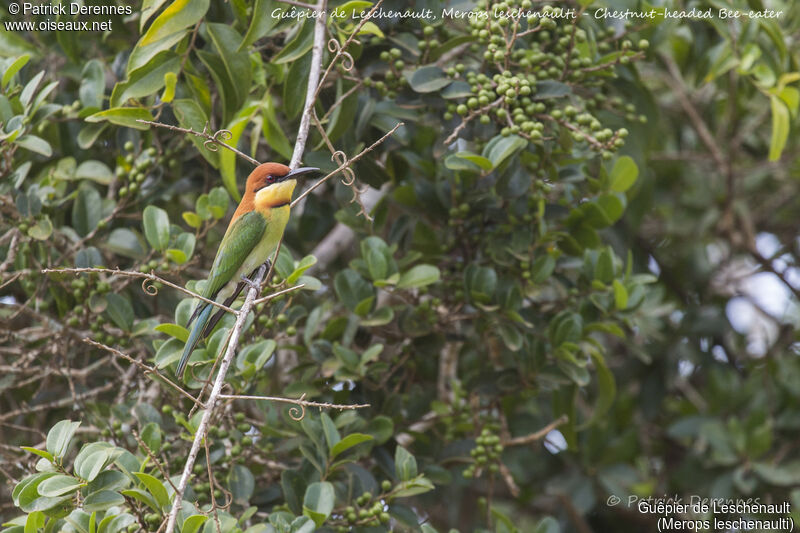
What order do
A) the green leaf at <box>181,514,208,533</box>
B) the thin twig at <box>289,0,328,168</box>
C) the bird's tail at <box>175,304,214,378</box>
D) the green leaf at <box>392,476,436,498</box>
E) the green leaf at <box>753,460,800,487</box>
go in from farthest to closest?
the green leaf at <box>753,460,800,487</box>, the green leaf at <box>392,476,436,498</box>, the bird's tail at <box>175,304,214,378</box>, the thin twig at <box>289,0,328,168</box>, the green leaf at <box>181,514,208,533</box>

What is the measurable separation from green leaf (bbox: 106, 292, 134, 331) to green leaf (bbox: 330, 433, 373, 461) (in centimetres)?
72

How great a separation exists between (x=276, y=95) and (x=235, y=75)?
0.46 meters

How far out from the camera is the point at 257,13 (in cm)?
218

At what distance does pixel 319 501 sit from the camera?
2.01m

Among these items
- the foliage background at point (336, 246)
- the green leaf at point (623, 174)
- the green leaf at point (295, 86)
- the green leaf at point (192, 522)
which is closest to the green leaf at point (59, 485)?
the foliage background at point (336, 246)

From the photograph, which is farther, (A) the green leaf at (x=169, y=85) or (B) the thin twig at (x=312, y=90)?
(A) the green leaf at (x=169, y=85)

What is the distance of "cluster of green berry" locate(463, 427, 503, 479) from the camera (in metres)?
2.48

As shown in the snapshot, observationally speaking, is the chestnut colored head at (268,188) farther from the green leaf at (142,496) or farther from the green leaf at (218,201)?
the green leaf at (142,496)

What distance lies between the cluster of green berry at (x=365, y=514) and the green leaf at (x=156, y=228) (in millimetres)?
899

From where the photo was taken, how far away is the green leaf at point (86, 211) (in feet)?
8.16

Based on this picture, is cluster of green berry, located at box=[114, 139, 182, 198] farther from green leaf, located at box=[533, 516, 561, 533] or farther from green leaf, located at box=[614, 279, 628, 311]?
green leaf, located at box=[533, 516, 561, 533]

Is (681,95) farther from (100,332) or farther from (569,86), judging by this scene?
(100,332)

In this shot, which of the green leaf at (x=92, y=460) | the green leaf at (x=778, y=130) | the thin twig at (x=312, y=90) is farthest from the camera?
the green leaf at (x=778, y=130)

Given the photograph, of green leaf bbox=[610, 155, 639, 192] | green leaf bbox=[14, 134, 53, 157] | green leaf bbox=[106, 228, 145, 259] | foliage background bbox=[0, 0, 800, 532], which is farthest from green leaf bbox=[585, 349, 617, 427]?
green leaf bbox=[14, 134, 53, 157]
